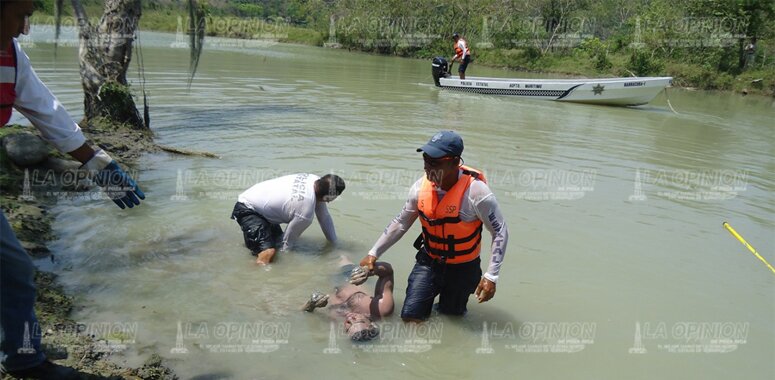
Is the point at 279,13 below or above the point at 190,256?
above

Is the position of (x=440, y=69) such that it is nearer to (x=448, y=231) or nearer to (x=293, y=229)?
(x=293, y=229)

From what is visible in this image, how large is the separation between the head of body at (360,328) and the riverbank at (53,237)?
136 cm

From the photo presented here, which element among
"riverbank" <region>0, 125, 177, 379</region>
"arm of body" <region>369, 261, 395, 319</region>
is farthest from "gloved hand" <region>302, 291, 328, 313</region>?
"riverbank" <region>0, 125, 177, 379</region>

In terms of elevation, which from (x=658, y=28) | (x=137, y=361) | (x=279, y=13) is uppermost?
(x=279, y=13)

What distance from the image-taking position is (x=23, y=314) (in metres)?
2.60

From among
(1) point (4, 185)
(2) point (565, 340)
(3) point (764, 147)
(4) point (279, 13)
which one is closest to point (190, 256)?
(1) point (4, 185)

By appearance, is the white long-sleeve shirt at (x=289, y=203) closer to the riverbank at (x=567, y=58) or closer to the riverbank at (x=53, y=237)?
the riverbank at (x=53, y=237)

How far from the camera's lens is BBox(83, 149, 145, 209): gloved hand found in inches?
117

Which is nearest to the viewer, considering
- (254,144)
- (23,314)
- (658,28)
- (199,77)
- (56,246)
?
(23,314)

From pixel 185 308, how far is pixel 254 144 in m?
6.14

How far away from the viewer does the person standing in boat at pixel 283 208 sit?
18.2 feet

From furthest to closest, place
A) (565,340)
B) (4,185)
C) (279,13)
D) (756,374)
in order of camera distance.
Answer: (279,13)
(4,185)
(565,340)
(756,374)

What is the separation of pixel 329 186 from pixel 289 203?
52cm

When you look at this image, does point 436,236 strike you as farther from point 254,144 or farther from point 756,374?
point 254,144
